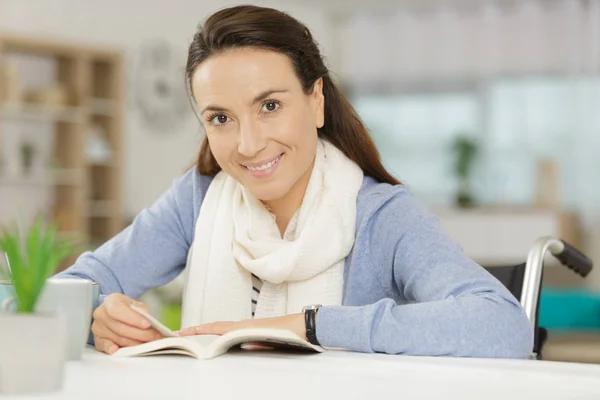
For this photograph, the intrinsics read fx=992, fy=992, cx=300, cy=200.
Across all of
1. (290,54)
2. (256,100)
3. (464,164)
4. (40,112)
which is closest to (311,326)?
(256,100)

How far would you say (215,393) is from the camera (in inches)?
40.6

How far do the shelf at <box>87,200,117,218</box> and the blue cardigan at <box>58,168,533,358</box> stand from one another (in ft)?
17.2

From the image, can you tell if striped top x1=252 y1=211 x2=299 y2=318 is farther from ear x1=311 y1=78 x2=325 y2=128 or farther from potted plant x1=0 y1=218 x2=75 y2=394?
potted plant x1=0 y1=218 x2=75 y2=394

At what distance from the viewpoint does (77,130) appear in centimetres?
693

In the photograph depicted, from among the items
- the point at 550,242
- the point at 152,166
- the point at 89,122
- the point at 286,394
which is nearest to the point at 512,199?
the point at 152,166

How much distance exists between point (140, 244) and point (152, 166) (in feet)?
19.5

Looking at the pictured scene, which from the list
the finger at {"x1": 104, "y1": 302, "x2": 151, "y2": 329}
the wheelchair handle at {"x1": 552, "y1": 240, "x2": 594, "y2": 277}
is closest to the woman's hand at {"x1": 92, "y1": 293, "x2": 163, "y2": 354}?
the finger at {"x1": 104, "y1": 302, "x2": 151, "y2": 329}

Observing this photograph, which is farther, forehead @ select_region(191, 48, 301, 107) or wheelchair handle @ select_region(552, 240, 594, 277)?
wheelchair handle @ select_region(552, 240, 594, 277)

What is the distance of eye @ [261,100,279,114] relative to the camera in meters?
1.81

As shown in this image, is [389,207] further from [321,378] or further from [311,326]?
[321,378]

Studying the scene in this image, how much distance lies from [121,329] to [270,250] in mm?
486

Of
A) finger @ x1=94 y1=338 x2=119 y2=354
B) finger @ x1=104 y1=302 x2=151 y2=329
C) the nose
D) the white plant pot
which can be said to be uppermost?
the nose

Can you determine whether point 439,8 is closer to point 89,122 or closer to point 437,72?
point 437,72

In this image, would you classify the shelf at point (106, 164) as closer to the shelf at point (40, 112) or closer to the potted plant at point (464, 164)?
the shelf at point (40, 112)
